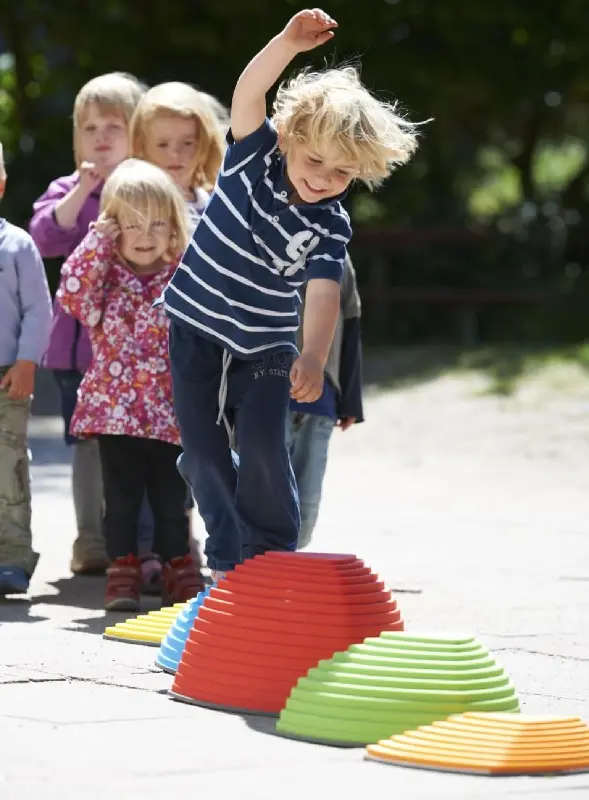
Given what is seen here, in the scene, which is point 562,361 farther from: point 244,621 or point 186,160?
Result: point 244,621

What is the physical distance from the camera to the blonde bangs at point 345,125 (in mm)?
4648

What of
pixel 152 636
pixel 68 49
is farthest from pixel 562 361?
pixel 152 636

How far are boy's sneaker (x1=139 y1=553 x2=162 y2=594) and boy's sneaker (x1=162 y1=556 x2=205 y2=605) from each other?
0.28 m

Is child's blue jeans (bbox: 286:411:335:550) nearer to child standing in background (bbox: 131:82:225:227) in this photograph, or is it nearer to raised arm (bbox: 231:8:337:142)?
child standing in background (bbox: 131:82:225:227)

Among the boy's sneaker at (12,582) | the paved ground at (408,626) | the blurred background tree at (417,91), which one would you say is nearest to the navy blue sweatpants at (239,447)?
the paved ground at (408,626)

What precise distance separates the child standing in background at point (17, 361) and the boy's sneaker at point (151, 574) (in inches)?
16.2

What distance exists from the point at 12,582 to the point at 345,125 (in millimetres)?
2261

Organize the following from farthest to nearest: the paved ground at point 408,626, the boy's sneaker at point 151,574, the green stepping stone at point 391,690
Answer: the boy's sneaker at point 151,574 < the green stepping stone at point 391,690 < the paved ground at point 408,626

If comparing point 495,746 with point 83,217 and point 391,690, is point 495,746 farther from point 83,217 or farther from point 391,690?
point 83,217

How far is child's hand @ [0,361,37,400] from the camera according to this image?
620 centimetres

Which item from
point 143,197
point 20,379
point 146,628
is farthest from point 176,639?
point 143,197

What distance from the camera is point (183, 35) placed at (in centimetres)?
1869

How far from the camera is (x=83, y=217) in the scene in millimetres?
6855

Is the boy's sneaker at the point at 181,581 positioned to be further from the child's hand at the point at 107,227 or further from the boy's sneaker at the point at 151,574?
the child's hand at the point at 107,227
